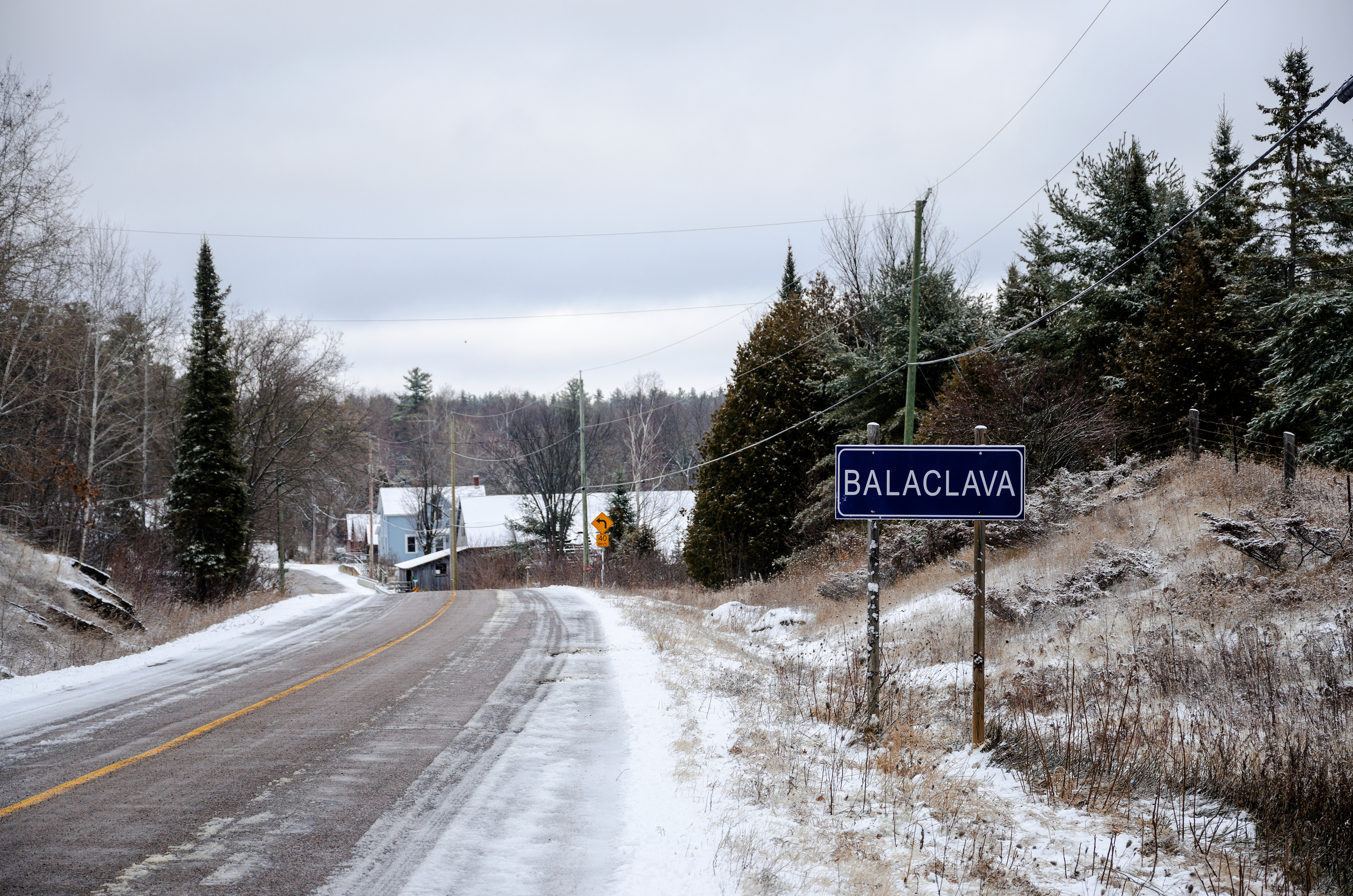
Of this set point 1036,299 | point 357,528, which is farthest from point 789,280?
point 357,528

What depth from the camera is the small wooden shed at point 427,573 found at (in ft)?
188

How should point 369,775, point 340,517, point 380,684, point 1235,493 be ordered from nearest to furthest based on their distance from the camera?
point 369,775
point 380,684
point 1235,493
point 340,517

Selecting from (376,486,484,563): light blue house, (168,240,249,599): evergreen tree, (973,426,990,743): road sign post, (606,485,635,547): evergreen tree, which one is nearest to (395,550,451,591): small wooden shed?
(376,486,484,563): light blue house

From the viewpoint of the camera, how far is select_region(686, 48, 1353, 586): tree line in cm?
1964

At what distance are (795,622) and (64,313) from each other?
82.5 feet

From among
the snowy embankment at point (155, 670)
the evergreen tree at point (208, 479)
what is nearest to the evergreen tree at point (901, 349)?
the snowy embankment at point (155, 670)

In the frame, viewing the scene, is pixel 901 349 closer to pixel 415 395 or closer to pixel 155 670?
pixel 155 670

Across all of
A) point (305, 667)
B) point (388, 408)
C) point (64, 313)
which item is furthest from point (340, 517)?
point (305, 667)

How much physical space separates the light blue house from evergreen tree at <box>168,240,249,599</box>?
Answer: 117ft

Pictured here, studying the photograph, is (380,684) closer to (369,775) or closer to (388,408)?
(369,775)

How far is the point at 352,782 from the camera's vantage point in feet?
19.7

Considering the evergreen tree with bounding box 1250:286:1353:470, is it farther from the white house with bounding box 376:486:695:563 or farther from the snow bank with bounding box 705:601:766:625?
the white house with bounding box 376:486:695:563

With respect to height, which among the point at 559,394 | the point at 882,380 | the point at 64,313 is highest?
the point at 559,394

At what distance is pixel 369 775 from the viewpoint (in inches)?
243
